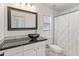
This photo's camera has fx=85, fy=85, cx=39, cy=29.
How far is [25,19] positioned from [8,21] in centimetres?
49

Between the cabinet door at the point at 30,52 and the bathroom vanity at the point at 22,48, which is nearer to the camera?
the bathroom vanity at the point at 22,48

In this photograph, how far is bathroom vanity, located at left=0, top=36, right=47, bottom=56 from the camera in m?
1.35

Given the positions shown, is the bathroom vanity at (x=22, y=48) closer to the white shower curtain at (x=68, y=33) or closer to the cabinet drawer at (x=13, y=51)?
the cabinet drawer at (x=13, y=51)

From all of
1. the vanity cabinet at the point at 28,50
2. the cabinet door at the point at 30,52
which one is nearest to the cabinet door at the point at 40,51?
the vanity cabinet at the point at 28,50

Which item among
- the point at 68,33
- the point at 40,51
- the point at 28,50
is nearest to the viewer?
the point at 28,50

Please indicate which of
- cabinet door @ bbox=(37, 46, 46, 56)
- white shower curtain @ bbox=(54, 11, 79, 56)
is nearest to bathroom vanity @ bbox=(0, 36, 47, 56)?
cabinet door @ bbox=(37, 46, 46, 56)

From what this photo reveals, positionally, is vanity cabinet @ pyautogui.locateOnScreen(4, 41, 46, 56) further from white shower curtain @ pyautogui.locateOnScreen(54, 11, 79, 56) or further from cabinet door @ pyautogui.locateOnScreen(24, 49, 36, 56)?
white shower curtain @ pyautogui.locateOnScreen(54, 11, 79, 56)

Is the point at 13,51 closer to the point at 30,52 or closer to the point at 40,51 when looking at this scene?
the point at 30,52

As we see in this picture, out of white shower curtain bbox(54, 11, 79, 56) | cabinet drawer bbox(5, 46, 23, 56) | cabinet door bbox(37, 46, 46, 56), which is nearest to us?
cabinet drawer bbox(5, 46, 23, 56)

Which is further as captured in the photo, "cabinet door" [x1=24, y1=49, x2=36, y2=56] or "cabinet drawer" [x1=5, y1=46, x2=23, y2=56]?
"cabinet door" [x1=24, y1=49, x2=36, y2=56]

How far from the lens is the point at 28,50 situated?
1.75 m

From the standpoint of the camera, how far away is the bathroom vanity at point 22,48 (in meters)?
1.35

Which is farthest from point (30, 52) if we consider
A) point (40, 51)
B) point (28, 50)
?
point (40, 51)

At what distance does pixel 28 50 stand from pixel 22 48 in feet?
0.60
